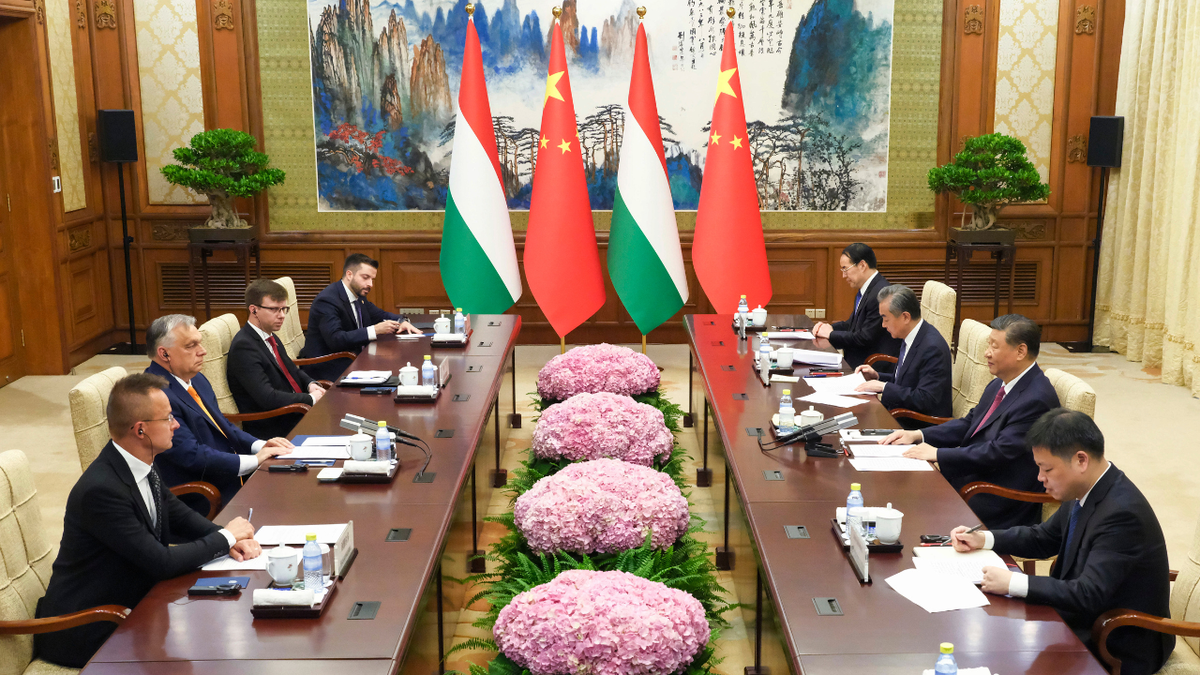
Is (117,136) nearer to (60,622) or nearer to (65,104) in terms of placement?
(65,104)

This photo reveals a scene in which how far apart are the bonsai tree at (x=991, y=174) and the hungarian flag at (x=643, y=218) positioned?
233 centimetres

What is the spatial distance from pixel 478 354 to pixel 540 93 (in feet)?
12.2

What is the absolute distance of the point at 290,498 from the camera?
3.67 metres

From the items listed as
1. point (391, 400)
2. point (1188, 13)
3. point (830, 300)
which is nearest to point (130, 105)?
point (391, 400)

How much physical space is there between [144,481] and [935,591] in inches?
93.0

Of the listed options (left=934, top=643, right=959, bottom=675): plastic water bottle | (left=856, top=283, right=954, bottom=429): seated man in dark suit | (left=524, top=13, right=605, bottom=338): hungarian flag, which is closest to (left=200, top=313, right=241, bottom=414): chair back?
(left=524, top=13, right=605, bottom=338): hungarian flag

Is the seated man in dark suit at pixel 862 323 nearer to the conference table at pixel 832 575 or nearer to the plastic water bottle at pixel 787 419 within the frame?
the conference table at pixel 832 575

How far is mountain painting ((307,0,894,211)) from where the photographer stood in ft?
29.3

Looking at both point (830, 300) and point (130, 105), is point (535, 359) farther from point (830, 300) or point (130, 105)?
point (130, 105)

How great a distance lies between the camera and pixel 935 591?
292cm

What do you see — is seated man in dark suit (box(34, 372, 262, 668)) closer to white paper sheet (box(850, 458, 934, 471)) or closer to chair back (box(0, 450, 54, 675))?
chair back (box(0, 450, 54, 675))

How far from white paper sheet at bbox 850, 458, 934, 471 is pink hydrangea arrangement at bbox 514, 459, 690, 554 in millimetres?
692

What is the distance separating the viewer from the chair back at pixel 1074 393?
4145mm

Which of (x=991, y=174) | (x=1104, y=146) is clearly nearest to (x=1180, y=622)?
(x=991, y=174)
